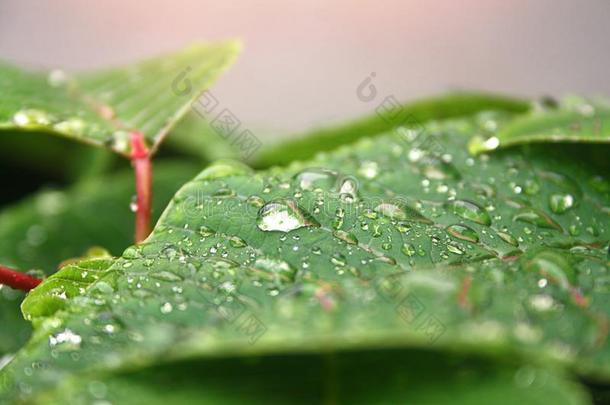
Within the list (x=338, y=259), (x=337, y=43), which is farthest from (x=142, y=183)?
(x=337, y=43)

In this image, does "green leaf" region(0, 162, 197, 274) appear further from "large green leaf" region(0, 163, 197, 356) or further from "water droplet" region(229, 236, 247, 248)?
"water droplet" region(229, 236, 247, 248)

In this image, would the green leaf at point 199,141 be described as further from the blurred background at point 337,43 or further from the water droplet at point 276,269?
the blurred background at point 337,43

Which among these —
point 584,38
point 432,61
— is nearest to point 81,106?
point 432,61

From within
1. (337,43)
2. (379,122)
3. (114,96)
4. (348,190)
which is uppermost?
(114,96)

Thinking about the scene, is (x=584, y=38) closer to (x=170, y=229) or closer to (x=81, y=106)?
(x=81, y=106)

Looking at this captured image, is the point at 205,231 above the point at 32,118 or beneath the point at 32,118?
beneath

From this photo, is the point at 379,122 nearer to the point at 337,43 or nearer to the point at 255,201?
the point at 255,201
